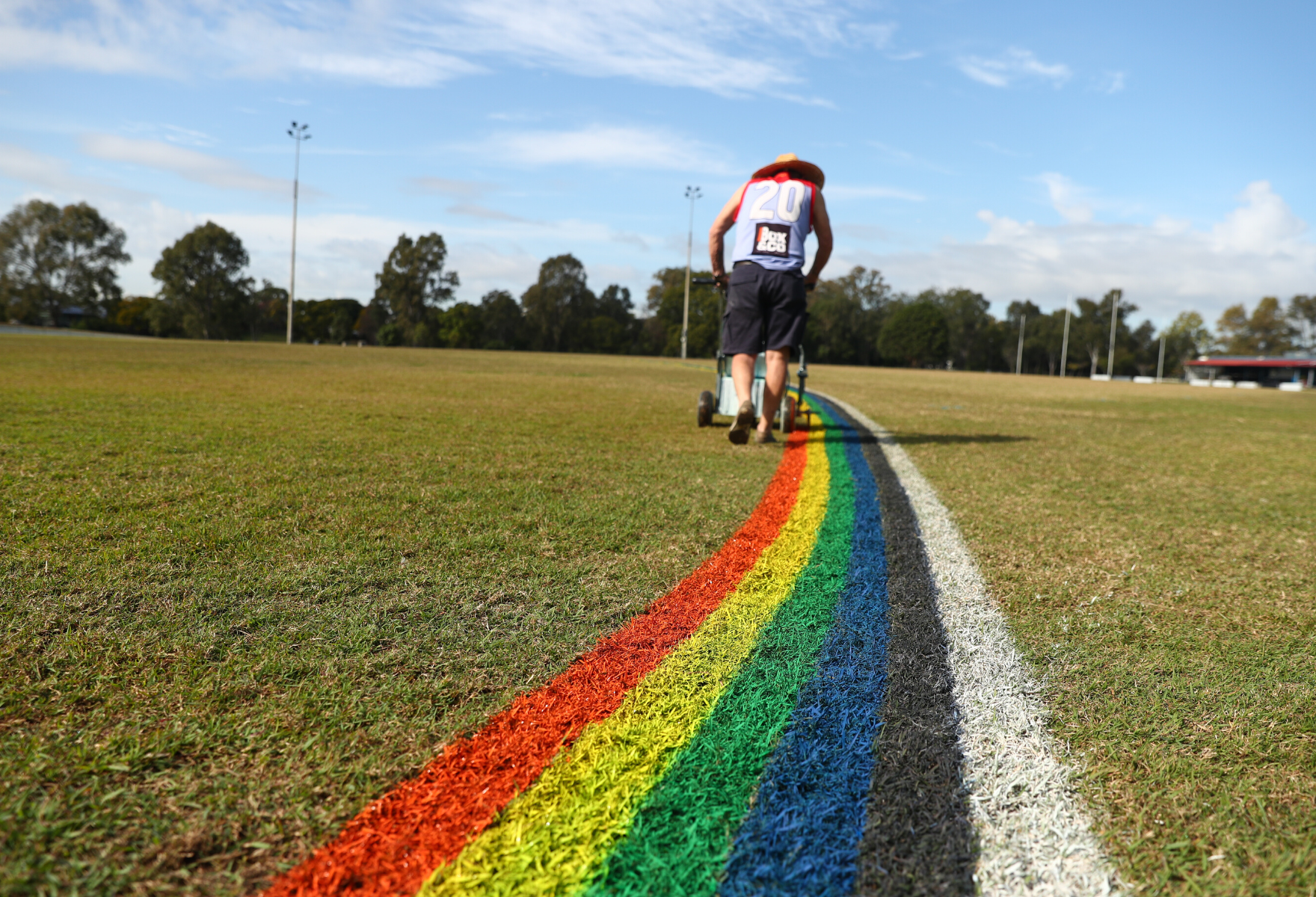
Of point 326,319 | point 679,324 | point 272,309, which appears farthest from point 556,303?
point 272,309

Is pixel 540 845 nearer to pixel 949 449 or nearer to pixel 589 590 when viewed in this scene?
pixel 589 590

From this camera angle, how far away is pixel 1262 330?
10506cm

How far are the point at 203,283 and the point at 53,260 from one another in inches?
545

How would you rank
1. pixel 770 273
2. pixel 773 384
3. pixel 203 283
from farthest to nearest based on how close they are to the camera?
pixel 203 283 → pixel 773 384 → pixel 770 273

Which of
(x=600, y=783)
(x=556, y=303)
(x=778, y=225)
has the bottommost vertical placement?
(x=600, y=783)

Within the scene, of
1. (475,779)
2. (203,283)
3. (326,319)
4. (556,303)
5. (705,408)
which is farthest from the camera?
(326,319)

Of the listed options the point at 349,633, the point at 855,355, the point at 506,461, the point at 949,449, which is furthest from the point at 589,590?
the point at 855,355

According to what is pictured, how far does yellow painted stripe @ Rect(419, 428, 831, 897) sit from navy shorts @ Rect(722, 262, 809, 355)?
3.72 meters

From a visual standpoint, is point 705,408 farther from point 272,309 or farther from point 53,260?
point 272,309

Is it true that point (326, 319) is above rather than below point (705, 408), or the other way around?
above

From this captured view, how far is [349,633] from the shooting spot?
196 cm

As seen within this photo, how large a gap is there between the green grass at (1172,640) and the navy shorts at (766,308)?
4.71ft

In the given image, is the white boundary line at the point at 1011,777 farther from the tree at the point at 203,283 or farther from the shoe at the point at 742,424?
the tree at the point at 203,283

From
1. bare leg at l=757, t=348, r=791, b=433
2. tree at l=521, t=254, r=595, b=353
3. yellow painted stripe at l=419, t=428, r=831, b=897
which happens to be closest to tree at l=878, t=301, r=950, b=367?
tree at l=521, t=254, r=595, b=353
